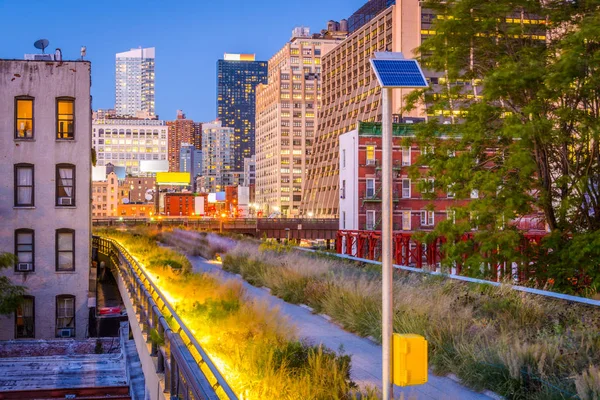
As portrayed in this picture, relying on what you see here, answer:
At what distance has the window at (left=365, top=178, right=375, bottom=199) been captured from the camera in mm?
61844

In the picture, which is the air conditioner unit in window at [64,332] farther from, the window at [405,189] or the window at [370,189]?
the window at [405,189]

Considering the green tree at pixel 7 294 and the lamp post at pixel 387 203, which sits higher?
the lamp post at pixel 387 203

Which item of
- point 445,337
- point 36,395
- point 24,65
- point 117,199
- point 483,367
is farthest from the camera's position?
point 117,199

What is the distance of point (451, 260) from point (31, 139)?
21976mm

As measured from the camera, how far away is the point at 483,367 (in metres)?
8.53

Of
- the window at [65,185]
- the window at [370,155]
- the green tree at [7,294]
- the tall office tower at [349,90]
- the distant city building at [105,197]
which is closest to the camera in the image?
the green tree at [7,294]

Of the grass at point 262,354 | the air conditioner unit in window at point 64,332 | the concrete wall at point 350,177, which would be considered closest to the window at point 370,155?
the concrete wall at point 350,177

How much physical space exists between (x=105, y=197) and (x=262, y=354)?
18565 centimetres

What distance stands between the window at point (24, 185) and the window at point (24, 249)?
4.57 ft

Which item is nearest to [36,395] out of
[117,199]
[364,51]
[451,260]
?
[451,260]

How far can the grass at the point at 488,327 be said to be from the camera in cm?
800

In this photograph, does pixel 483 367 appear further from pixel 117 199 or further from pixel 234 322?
pixel 117 199

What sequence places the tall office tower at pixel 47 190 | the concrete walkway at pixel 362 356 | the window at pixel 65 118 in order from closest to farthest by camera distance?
the concrete walkway at pixel 362 356, the tall office tower at pixel 47 190, the window at pixel 65 118

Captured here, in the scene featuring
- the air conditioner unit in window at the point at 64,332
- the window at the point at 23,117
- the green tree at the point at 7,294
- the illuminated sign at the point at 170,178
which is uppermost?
the illuminated sign at the point at 170,178
